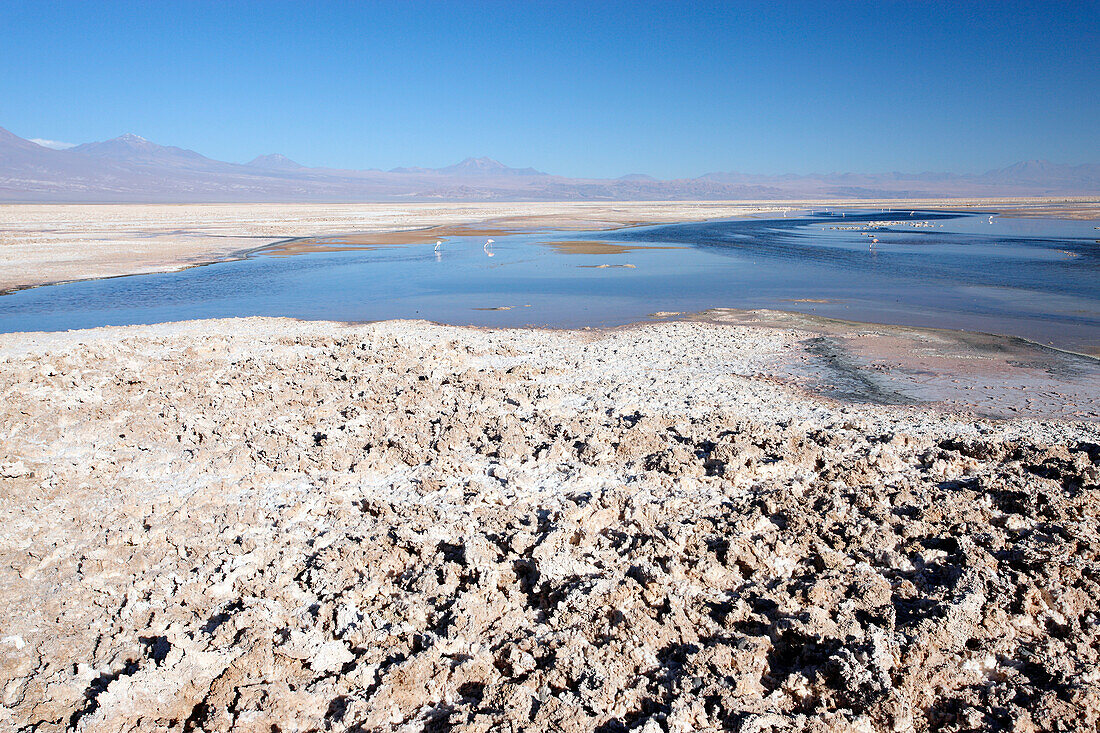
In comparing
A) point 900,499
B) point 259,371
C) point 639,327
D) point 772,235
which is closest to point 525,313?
point 639,327

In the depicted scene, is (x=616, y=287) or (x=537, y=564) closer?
(x=537, y=564)

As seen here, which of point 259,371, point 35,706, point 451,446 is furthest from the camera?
point 259,371

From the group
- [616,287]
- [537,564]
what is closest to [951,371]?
[537,564]

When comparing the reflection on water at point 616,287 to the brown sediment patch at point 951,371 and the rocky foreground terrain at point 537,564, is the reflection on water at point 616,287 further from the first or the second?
the rocky foreground terrain at point 537,564

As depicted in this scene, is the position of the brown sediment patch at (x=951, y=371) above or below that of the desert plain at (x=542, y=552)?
above

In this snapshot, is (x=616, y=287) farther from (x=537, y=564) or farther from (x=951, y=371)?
(x=537, y=564)

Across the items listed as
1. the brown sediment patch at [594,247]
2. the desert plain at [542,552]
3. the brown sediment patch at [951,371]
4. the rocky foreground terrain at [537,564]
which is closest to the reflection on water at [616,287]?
the brown sediment patch at [594,247]

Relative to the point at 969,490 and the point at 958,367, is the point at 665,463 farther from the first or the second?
the point at 958,367
